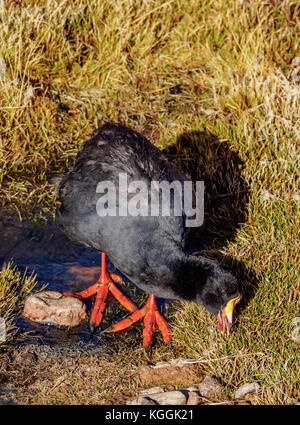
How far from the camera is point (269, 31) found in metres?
7.03

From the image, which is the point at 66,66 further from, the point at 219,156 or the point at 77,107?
the point at 219,156

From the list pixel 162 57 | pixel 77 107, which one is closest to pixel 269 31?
pixel 162 57

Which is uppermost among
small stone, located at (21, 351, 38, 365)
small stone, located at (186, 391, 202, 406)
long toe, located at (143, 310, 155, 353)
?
long toe, located at (143, 310, 155, 353)

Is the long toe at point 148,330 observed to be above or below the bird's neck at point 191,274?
below

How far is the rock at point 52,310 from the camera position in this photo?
15.1ft

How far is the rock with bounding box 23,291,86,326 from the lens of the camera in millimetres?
4602

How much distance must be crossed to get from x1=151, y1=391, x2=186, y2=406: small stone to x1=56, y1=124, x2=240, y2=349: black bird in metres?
0.63

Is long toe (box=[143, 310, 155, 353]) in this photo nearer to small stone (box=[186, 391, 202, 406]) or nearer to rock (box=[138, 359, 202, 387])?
rock (box=[138, 359, 202, 387])

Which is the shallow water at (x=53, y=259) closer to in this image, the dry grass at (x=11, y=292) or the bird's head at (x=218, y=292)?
the dry grass at (x=11, y=292)

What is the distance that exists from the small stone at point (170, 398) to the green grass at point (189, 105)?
Result: 42cm

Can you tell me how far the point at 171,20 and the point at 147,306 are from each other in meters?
4.04

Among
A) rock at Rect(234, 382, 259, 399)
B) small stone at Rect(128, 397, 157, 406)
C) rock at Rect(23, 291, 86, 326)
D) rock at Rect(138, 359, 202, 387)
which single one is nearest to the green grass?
rock at Rect(138, 359, 202, 387)

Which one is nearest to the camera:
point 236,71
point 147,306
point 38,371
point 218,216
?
point 38,371

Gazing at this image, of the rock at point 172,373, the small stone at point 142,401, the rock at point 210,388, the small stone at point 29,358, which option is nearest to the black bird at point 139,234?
the rock at point 172,373
